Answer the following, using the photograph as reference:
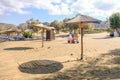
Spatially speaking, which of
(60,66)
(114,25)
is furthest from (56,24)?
(60,66)

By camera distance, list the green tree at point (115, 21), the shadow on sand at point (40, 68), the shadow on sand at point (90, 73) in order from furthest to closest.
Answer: the green tree at point (115, 21) → the shadow on sand at point (40, 68) → the shadow on sand at point (90, 73)

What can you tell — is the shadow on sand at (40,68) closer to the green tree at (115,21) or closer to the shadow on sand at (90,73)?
the shadow on sand at (90,73)

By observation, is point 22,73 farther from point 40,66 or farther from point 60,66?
point 60,66

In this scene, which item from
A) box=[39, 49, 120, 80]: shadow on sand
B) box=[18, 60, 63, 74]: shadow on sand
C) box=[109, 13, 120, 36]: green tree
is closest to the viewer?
box=[39, 49, 120, 80]: shadow on sand

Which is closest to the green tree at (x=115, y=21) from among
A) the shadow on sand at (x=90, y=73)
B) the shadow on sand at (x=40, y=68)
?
the shadow on sand at (x=90, y=73)

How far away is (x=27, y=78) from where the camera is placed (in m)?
8.27

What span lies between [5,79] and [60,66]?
10.5 ft

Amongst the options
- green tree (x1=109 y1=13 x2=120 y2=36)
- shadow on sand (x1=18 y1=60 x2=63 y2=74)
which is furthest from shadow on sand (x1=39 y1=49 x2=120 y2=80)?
green tree (x1=109 y1=13 x2=120 y2=36)

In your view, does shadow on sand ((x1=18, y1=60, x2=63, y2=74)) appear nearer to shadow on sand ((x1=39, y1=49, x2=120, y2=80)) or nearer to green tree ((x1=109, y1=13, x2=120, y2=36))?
shadow on sand ((x1=39, y1=49, x2=120, y2=80))

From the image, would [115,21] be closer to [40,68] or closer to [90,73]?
[40,68]

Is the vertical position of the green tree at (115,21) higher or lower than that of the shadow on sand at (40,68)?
A: higher

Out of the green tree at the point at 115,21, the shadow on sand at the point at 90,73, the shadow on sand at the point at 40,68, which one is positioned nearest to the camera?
the shadow on sand at the point at 90,73

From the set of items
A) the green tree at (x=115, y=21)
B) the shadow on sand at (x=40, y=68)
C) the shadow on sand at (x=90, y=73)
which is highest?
the green tree at (x=115, y=21)

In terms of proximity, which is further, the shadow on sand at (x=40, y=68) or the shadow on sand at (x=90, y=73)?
the shadow on sand at (x=40, y=68)
